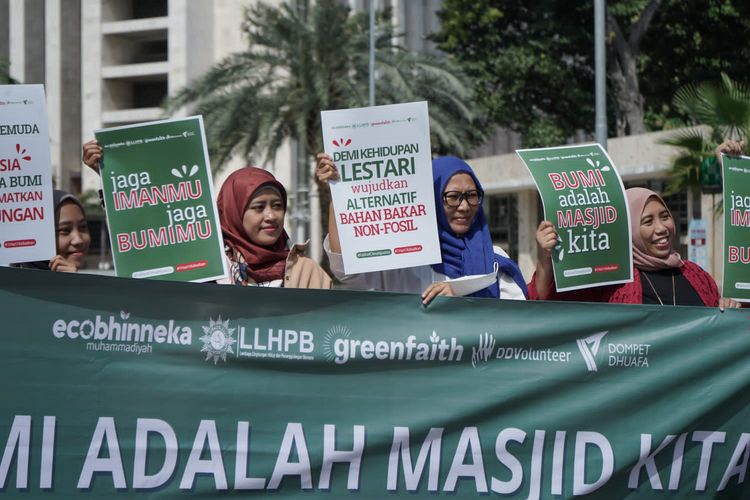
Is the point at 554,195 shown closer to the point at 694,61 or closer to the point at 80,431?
the point at 80,431

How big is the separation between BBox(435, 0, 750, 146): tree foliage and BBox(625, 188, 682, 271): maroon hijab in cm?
2370

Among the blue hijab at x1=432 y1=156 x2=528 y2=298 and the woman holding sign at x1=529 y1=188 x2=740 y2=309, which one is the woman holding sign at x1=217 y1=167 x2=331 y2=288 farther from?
the woman holding sign at x1=529 y1=188 x2=740 y2=309

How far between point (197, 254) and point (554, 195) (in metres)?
1.41

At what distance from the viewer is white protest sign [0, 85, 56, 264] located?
12.9 feet

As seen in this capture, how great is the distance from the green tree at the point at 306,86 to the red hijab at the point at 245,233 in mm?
16356

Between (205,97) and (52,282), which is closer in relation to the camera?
(52,282)

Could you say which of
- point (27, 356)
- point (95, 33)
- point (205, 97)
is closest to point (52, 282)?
point (27, 356)

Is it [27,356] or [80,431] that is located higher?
[27,356]

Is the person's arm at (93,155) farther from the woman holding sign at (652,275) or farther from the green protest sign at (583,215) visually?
the woman holding sign at (652,275)

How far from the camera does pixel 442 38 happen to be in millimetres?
30156

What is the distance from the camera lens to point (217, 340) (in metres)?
3.82

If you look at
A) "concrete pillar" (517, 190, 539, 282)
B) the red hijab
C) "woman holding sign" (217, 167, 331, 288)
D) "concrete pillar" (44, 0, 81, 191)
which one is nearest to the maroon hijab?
"woman holding sign" (217, 167, 331, 288)

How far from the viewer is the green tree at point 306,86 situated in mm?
20766

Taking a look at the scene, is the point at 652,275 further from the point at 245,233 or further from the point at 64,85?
the point at 64,85
